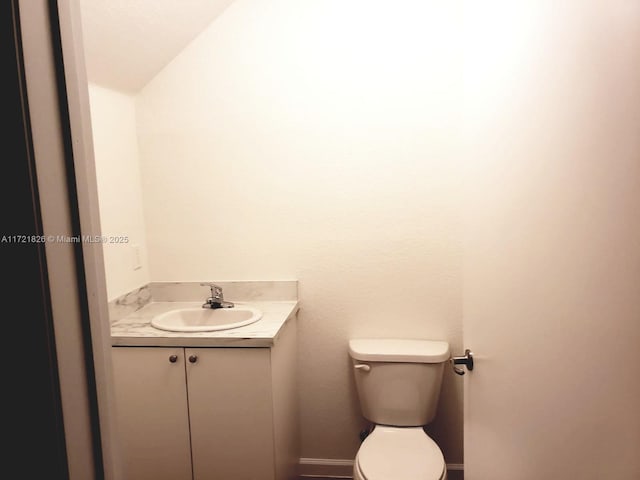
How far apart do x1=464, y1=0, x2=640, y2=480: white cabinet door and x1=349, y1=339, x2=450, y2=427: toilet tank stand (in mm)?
855

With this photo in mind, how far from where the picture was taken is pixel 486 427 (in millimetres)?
998

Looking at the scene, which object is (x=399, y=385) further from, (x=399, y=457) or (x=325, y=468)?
(x=325, y=468)

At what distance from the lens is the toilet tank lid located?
1.89 m

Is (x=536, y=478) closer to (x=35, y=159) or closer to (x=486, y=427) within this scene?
(x=486, y=427)

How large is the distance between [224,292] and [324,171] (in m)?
0.76

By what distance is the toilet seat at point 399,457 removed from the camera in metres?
1.53

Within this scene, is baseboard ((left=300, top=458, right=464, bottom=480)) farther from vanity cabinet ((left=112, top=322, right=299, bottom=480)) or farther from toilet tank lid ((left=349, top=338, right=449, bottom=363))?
toilet tank lid ((left=349, top=338, right=449, bottom=363))

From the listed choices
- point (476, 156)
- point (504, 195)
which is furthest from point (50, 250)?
point (476, 156)

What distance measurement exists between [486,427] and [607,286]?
61 centimetres

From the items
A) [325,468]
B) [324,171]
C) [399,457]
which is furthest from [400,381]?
[324,171]

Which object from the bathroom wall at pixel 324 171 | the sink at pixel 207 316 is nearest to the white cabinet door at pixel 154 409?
the sink at pixel 207 316

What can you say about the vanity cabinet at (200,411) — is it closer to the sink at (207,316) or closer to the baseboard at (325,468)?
the sink at (207,316)

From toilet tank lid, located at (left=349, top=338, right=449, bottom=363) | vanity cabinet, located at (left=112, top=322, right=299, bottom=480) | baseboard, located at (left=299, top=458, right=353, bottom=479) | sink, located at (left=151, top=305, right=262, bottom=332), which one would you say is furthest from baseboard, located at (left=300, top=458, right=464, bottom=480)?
sink, located at (left=151, top=305, right=262, bottom=332)

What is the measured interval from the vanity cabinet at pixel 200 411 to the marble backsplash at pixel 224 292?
0.40 metres
